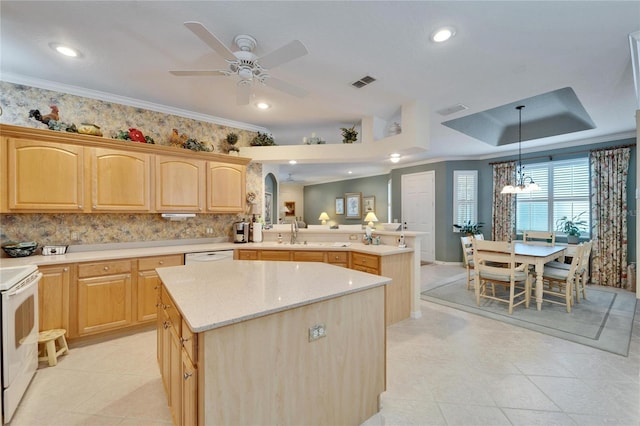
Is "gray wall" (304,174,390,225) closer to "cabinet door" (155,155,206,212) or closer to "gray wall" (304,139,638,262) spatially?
"gray wall" (304,139,638,262)

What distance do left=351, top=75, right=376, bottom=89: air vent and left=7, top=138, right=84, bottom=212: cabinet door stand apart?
3058 mm

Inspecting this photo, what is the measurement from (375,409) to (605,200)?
5883 millimetres

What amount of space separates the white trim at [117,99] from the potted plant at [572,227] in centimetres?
612

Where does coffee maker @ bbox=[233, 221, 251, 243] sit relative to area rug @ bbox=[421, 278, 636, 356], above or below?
above

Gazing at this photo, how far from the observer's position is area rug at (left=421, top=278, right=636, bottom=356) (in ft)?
9.46

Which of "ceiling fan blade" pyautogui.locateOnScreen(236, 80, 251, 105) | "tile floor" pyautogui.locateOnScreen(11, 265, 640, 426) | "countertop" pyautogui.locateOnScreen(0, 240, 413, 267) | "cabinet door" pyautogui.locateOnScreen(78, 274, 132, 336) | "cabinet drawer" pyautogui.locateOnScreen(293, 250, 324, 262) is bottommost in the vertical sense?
"tile floor" pyautogui.locateOnScreen(11, 265, 640, 426)

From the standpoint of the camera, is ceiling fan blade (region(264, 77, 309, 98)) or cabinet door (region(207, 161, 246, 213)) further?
cabinet door (region(207, 161, 246, 213))

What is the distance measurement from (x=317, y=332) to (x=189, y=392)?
65 centimetres

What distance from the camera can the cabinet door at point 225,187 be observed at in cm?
382

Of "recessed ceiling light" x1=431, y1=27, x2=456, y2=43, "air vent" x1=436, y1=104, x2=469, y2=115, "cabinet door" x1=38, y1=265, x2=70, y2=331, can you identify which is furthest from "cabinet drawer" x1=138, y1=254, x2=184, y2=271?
"air vent" x1=436, y1=104, x2=469, y2=115

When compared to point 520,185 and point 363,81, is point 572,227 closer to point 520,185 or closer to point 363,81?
point 520,185

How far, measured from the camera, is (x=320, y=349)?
4.91ft

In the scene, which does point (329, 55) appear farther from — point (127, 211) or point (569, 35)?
point (127, 211)

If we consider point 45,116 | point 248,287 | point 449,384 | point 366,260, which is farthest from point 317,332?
point 45,116
